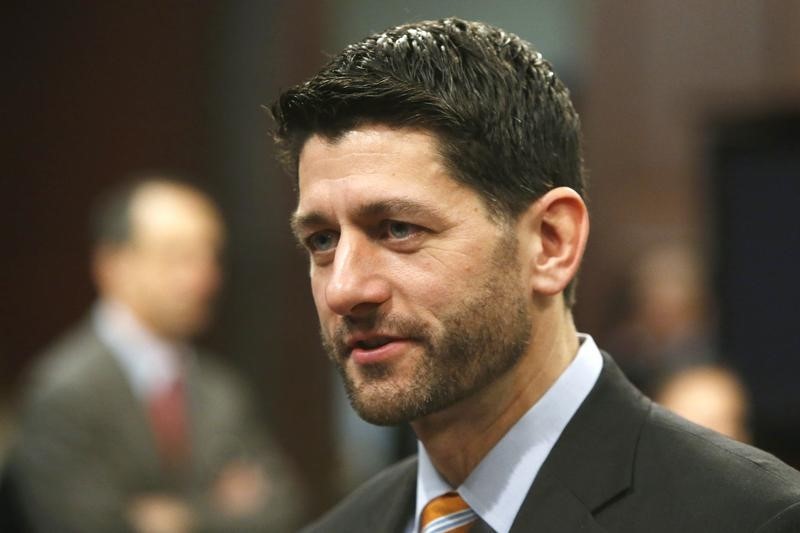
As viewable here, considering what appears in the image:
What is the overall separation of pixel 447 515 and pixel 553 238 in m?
0.42

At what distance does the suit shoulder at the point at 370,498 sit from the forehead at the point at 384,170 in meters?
0.52

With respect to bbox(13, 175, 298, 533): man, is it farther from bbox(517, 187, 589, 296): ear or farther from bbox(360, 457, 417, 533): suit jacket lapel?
bbox(517, 187, 589, 296): ear

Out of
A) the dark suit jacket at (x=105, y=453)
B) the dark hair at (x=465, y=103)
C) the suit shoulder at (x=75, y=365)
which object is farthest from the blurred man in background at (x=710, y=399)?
the dark hair at (x=465, y=103)

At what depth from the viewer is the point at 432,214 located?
1.66 meters

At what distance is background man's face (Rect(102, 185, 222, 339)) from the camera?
3.83m

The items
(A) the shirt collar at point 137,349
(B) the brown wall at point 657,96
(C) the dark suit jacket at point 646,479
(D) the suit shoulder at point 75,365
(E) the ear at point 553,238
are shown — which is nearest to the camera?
(C) the dark suit jacket at point 646,479

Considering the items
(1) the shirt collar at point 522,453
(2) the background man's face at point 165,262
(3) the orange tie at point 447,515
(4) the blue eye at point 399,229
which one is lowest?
(2) the background man's face at point 165,262

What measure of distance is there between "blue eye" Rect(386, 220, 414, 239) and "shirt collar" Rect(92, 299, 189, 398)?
2.13 metres

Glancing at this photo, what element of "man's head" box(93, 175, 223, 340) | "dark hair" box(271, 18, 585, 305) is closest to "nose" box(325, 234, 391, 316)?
"dark hair" box(271, 18, 585, 305)

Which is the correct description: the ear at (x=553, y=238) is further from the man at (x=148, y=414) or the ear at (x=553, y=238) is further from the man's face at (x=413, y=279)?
the man at (x=148, y=414)

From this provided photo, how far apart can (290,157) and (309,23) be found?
14.0ft

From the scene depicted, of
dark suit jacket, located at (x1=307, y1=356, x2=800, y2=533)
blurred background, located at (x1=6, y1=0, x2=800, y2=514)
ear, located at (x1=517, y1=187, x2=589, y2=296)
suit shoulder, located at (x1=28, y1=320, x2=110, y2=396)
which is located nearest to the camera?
dark suit jacket, located at (x1=307, y1=356, x2=800, y2=533)

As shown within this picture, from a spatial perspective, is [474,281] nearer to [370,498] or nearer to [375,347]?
[375,347]

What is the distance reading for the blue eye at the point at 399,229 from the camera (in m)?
1.67
